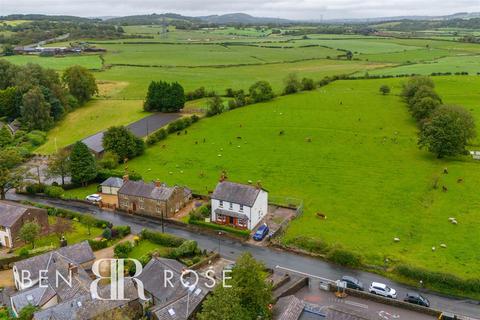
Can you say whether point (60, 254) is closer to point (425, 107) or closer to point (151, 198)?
point (151, 198)

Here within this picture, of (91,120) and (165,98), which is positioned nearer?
(91,120)

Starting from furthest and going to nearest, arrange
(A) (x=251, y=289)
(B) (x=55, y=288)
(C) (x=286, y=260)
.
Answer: (C) (x=286, y=260), (B) (x=55, y=288), (A) (x=251, y=289)

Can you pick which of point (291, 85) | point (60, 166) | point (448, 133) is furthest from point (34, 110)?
point (448, 133)

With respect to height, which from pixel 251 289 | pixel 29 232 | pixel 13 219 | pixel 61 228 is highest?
pixel 251 289

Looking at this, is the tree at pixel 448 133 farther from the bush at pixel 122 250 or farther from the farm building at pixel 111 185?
the bush at pixel 122 250

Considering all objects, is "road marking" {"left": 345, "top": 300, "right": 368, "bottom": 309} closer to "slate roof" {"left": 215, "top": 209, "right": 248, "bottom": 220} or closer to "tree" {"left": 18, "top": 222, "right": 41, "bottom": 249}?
"slate roof" {"left": 215, "top": 209, "right": 248, "bottom": 220}

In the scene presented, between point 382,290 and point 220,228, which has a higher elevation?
point 382,290

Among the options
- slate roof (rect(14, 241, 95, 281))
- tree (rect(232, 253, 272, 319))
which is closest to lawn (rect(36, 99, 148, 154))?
slate roof (rect(14, 241, 95, 281))
